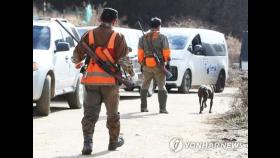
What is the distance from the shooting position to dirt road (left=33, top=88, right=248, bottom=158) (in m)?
10.1

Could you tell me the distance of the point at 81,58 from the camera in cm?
1016

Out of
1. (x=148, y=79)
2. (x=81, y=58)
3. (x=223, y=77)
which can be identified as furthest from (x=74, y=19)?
(x=81, y=58)

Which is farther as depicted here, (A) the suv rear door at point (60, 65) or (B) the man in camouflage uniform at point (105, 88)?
(A) the suv rear door at point (60, 65)

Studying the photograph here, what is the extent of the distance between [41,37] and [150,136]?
4.29 meters

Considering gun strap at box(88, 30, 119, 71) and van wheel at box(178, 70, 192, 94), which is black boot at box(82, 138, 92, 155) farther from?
van wheel at box(178, 70, 192, 94)

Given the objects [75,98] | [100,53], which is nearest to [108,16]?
[100,53]

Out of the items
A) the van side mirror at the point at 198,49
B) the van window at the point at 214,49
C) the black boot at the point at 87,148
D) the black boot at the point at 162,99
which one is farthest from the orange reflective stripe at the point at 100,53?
the van window at the point at 214,49

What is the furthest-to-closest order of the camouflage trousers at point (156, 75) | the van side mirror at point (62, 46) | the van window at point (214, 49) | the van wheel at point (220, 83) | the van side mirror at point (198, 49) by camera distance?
the van wheel at point (220, 83) < the van window at point (214, 49) < the van side mirror at point (198, 49) < the camouflage trousers at point (156, 75) < the van side mirror at point (62, 46)

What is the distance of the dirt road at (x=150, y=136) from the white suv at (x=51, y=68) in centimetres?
36

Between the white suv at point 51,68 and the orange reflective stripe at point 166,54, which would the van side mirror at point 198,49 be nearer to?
the white suv at point 51,68

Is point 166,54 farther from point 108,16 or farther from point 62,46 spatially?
point 108,16

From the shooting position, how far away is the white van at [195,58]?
73.1ft
